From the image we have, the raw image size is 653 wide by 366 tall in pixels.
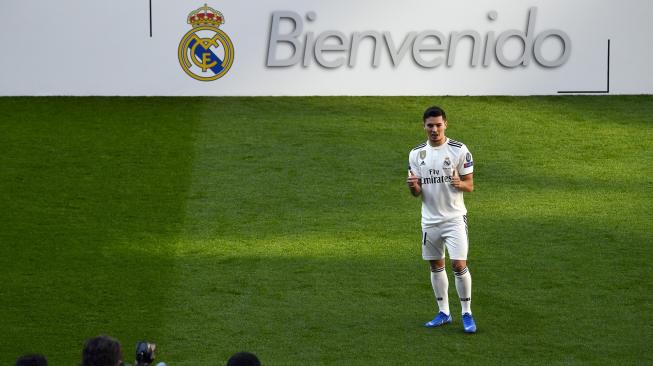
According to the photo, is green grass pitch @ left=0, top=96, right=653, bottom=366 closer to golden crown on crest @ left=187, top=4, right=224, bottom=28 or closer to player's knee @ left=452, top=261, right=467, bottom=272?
player's knee @ left=452, top=261, right=467, bottom=272

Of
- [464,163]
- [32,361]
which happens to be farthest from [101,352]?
[464,163]

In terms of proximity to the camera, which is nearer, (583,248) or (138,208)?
(583,248)

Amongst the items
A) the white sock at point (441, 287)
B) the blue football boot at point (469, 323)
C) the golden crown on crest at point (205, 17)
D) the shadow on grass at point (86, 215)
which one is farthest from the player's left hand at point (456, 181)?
the golden crown on crest at point (205, 17)

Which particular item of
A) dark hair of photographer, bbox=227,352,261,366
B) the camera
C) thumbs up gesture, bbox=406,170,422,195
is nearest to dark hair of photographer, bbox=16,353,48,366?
the camera

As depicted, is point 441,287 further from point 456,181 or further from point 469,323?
point 456,181

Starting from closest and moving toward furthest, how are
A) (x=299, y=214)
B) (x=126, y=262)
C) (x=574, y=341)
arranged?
(x=574, y=341), (x=126, y=262), (x=299, y=214)

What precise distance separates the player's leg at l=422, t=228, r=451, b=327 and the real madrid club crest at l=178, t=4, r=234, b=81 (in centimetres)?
771

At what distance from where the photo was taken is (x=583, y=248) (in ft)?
38.2

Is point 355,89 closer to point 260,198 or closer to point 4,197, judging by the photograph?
point 260,198

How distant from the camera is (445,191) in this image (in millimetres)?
9297

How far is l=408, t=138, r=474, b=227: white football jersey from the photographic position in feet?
30.4

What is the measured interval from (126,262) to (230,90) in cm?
576

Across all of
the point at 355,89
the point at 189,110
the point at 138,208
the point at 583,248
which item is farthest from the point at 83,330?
the point at 355,89

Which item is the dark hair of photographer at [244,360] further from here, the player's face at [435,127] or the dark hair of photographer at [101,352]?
the player's face at [435,127]
